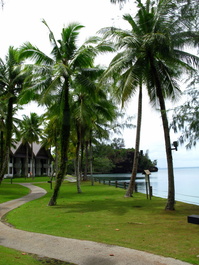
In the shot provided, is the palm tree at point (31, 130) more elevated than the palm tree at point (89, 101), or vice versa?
the palm tree at point (31, 130)

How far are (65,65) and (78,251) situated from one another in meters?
10.7

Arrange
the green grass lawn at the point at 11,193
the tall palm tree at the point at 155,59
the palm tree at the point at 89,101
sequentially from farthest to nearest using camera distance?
1. the green grass lawn at the point at 11,193
2. the palm tree at the point at 89,101
3. the tall palm tree at the point at 155,59

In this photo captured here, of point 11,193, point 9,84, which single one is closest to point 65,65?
point 9,84

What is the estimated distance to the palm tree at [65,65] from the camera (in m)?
14.5

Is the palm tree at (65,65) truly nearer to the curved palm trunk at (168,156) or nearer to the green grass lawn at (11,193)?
the curved palm trunk at (168,156)

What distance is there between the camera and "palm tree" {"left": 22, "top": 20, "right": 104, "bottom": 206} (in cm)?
1454

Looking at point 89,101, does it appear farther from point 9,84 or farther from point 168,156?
point 168,156

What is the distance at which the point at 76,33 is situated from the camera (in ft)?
49.5

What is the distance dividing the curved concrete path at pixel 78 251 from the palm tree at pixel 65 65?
751 centimetres

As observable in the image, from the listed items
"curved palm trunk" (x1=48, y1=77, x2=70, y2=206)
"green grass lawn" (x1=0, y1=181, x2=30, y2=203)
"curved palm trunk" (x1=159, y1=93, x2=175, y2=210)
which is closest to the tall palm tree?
"curved palm trunk" (x1=159, y1=93, x2=175, y2=210)

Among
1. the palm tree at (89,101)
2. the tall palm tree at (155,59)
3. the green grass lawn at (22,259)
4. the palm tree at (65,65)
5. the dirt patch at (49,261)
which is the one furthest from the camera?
the palm tree at (89,101)

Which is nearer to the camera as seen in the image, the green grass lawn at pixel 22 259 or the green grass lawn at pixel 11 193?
the green grass lawn at pixel 22 259

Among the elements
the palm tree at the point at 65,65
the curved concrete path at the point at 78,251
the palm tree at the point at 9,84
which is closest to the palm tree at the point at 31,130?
the palm tree at the point at 9,84

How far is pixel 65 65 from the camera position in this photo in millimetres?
14602
